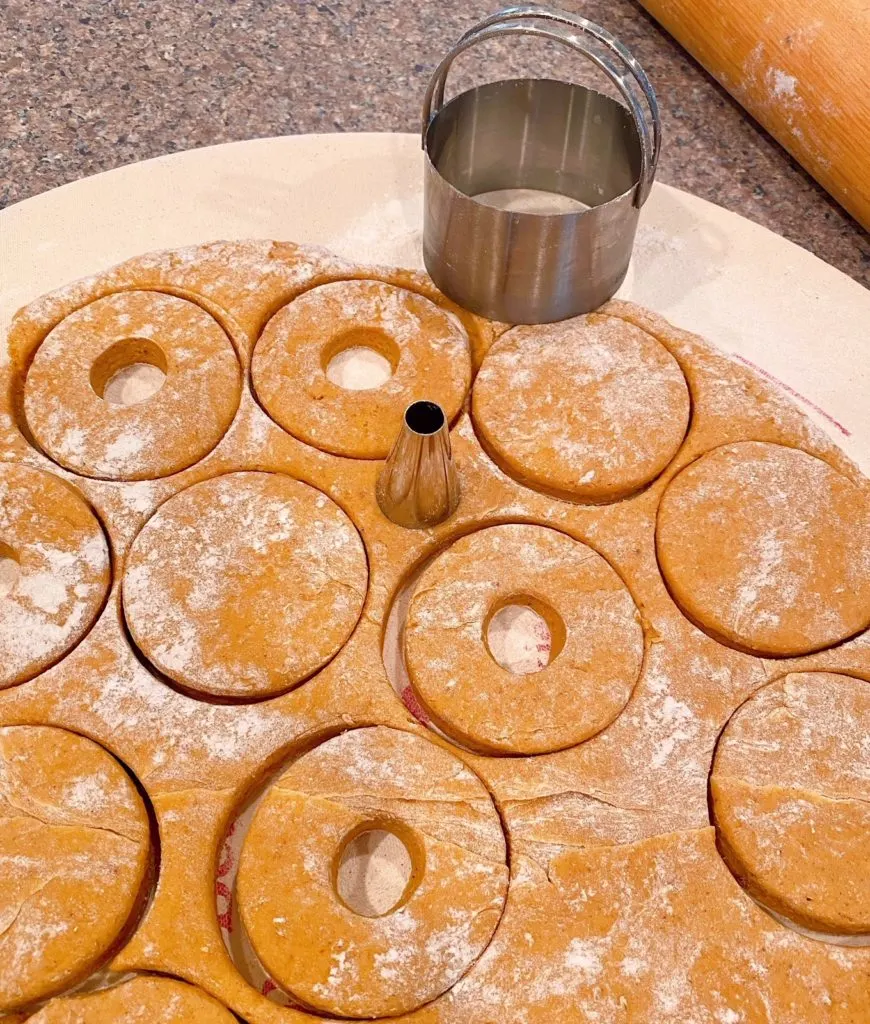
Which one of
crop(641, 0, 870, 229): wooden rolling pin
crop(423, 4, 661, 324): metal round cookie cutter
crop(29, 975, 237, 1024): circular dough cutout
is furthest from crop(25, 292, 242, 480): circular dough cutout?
crop(641, 0, 870, 229): wooden rolling pin

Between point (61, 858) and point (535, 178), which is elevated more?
point (535, 178)

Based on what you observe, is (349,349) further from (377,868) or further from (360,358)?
(377,868)

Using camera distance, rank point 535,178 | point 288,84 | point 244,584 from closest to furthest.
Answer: point 244,584 < point 535,178 < point 288,84

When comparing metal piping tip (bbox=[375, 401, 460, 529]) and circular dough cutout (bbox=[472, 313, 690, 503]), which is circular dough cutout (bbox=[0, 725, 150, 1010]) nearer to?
metal piping tip (bbox=[375, 401, 460, 529])

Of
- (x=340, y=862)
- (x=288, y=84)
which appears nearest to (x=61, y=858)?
(x=340, y=862)

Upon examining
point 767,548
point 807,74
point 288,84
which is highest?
point 807,74

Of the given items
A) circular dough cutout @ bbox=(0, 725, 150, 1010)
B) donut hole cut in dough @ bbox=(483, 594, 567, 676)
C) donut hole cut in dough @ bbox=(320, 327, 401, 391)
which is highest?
donut hole cut in dough @ bbox=(320, 327, 401, 391)

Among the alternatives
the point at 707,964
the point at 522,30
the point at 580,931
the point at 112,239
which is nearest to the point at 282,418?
the point at 112,239

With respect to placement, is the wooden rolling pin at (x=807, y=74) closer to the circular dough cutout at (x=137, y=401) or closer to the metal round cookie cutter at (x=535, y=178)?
the metal round cookie cutter at (x=535, y=178)
